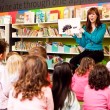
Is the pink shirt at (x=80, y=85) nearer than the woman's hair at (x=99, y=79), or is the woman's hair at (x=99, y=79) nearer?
the woman's hair at (x=99, y=79)

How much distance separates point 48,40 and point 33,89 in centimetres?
406

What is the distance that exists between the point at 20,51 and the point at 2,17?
1.09 m

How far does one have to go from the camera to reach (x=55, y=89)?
2.20 metres

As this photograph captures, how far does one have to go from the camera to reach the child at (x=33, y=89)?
2.01m

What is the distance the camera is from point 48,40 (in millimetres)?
6027

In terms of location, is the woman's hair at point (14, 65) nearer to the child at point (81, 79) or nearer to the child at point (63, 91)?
the child at point (63, 91)

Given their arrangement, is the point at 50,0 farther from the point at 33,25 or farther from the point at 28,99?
the point at 28,99

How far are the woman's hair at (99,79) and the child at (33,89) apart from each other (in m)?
0.70

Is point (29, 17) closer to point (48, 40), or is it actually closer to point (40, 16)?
point (40, 16)

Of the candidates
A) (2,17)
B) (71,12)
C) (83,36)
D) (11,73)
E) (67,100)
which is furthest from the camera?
(2,17)

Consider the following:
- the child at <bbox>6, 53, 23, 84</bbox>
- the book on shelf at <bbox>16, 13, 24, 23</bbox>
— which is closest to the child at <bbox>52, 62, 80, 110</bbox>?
the child at <bbox>6, 53, 23, 84</bbox>

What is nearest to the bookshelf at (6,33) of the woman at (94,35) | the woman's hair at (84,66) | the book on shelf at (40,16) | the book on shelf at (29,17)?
the book on shelf at (29,17)

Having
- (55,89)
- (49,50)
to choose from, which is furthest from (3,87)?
(49,50)

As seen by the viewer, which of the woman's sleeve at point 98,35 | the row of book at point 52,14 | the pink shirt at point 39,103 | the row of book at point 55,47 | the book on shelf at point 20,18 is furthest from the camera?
the book on shelf at point 20,18
